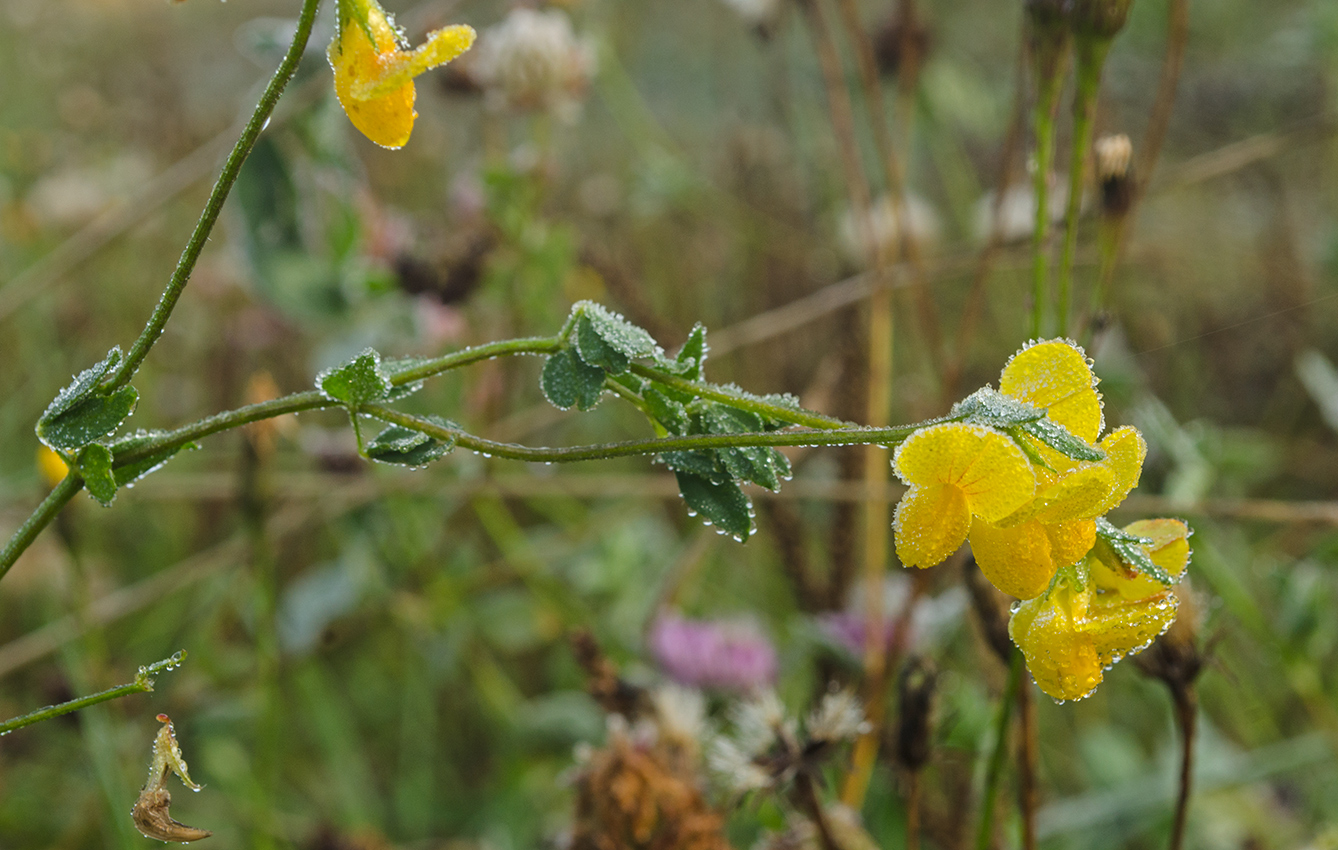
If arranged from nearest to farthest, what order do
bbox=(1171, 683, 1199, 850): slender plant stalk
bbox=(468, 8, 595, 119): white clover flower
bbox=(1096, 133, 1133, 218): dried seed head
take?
bbox=(1171, 683, 1199, 850): slender plant stalk → bbox=(1096, 133, 1133, 218): dried seed head → bbox=(468, 8, 595, 119): white clover flower

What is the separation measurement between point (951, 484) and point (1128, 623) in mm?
83

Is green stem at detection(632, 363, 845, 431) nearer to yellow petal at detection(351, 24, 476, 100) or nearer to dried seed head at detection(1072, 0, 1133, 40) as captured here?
yellow petal at detection(351, 24, 476, 100)

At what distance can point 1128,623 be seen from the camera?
1.17 feet

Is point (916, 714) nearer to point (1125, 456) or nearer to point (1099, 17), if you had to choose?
point (1125, 456)

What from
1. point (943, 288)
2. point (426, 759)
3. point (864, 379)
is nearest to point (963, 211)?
point (943, 288)

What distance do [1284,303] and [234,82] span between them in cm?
444

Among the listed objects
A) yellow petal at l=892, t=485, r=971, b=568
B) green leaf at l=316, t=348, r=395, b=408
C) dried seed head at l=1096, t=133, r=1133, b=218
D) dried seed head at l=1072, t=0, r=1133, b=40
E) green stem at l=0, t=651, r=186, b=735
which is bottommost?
yellow petal at l=892, t=485, r=971, b=568

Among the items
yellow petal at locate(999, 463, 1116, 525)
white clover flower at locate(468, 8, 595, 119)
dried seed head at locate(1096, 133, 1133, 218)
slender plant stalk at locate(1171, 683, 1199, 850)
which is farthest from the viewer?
white clover flower at locate(468, 8, 595, 119)

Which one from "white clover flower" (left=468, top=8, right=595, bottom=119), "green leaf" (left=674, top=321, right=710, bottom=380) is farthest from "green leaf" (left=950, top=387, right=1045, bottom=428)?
"white clover flower" (left=468, top=8, right=595, bottom=119)

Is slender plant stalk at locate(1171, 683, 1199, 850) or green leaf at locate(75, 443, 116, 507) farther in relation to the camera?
slender plant stalk at locate(1171, 683, 1199, 850)

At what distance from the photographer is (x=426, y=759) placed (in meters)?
1.34

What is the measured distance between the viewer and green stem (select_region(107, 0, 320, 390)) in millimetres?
335

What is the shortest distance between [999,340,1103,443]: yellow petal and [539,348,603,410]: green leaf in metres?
0.16

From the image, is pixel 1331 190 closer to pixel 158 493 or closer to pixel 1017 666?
pixel 1017 666
